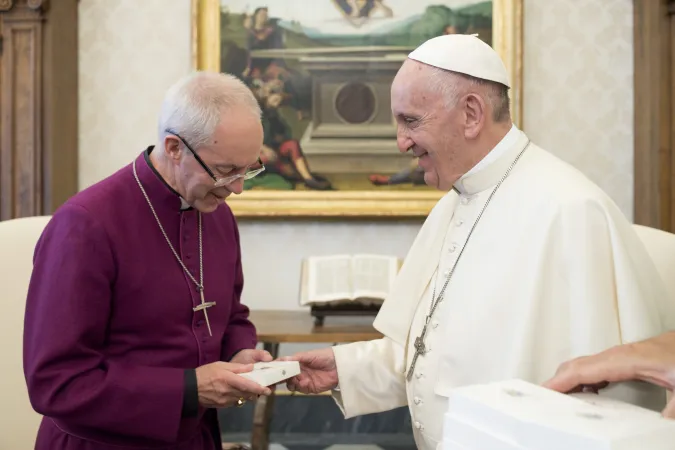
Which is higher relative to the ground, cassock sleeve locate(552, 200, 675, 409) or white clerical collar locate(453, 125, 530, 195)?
white clerical collar locate(453, 125, 530, 195)

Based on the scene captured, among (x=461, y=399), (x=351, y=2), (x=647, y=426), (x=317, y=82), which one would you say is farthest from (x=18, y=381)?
(x=351, y=2)

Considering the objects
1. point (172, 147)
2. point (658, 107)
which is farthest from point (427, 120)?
point (658, 107)

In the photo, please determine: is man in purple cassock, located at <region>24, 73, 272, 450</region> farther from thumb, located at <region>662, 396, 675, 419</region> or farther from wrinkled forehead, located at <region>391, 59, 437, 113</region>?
thumb, located at <region>662, 396, 675, 419</region>

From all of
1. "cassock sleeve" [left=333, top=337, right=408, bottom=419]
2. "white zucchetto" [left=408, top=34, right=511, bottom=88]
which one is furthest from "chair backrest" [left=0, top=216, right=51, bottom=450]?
"white zucchetto" [left=408, top=34, right=511, bottom=88]

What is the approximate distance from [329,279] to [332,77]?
134 cm

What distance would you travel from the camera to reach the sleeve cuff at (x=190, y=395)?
202cm

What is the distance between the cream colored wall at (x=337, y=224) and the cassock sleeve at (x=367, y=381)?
226cm

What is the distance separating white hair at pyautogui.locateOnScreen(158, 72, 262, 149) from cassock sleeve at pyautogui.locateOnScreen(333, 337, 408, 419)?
843 mm

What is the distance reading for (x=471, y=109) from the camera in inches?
84.5

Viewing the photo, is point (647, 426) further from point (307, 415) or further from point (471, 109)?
point (307, 415)

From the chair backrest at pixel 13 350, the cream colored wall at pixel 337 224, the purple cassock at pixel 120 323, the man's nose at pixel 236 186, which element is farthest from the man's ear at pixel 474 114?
the cream colored wall at pixel 337 224

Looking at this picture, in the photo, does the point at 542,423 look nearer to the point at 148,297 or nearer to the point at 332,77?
the point at 148,297

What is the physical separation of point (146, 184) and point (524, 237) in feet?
3.58

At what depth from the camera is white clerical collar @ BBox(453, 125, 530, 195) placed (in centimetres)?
224
